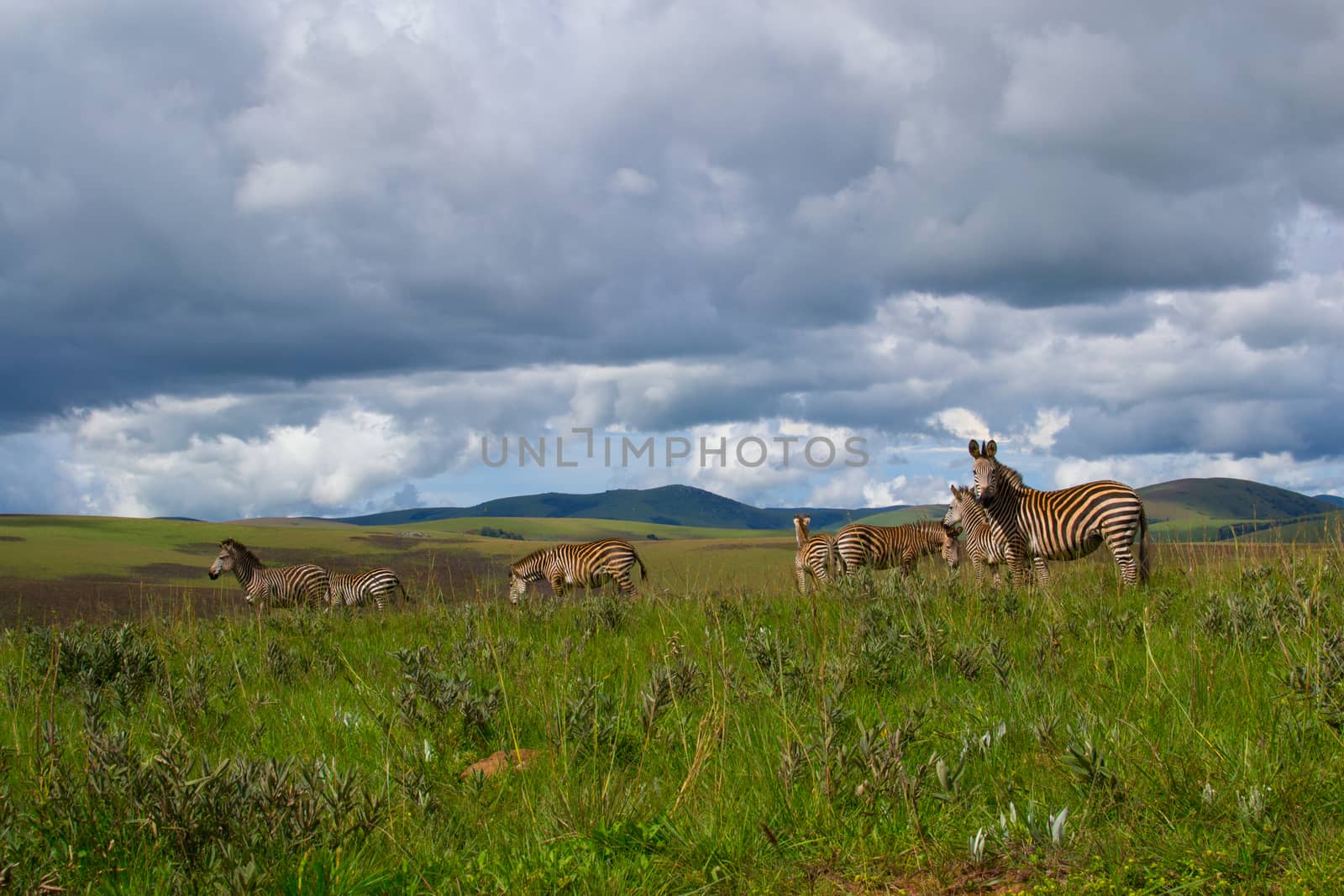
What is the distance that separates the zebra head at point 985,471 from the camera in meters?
15.4

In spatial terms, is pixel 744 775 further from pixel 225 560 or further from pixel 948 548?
pixel 225 560

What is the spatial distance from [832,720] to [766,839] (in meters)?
1.08

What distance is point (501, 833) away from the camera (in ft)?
12.3

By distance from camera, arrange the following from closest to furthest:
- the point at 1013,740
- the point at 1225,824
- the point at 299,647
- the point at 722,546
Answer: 1. the point at 1225,824
2. the point at 1013,740
3. the point at 299,647
4. the point at 722,546

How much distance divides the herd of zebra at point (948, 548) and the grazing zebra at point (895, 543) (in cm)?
3

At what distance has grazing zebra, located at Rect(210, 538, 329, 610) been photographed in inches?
1020

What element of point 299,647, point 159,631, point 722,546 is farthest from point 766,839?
point 722,546

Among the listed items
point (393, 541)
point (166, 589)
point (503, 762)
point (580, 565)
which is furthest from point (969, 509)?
point (393, 541)

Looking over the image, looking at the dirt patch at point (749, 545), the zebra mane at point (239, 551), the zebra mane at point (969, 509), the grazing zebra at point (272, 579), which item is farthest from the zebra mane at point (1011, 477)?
the dirt patch at point (749, 545)

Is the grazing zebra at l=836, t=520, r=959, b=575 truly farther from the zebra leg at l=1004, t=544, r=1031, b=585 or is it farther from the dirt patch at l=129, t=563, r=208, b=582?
the dirt patch at l=129, t=563, r=208, b=582

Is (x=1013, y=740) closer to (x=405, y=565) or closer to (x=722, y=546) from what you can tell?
(x=405, y=565)

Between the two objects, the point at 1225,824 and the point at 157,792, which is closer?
the point at 1225,824

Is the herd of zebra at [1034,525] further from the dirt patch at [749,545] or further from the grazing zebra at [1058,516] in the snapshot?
the dirt patch at [749,545]

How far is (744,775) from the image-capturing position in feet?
13.6
